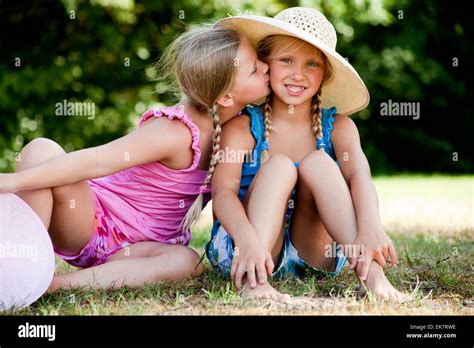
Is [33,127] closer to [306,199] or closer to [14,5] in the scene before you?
[14,5]

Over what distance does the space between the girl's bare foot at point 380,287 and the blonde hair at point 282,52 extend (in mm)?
635

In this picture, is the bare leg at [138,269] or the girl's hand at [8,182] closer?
the girl's hand at [8,182]

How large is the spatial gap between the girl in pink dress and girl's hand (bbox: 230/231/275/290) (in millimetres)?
378

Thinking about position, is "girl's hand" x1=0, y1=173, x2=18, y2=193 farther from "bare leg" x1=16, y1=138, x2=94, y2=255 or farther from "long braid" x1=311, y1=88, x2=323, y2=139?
"long braid" x1=311, y1=88, x2=323, y2=139

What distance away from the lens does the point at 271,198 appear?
2.57 meters

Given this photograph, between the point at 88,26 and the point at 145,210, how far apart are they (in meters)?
7.15

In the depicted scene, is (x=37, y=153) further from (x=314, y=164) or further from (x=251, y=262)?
(x=314, y=164)

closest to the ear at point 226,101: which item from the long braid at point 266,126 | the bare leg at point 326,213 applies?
the long braid at point 266,126

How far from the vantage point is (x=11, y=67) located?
9.09 m

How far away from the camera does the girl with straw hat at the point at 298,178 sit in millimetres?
2521

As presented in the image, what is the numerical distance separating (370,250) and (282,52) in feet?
2.87

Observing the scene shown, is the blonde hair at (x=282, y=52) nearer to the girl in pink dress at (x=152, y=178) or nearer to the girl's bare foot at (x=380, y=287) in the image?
the girl in pink dress at (x=152, y=178)

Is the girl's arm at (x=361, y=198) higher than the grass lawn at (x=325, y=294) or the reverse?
higher

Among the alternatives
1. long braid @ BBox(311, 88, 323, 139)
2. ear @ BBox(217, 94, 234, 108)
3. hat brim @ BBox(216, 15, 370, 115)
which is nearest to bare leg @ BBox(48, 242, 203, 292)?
ear @ BBox(217, 94, 234, 108)
